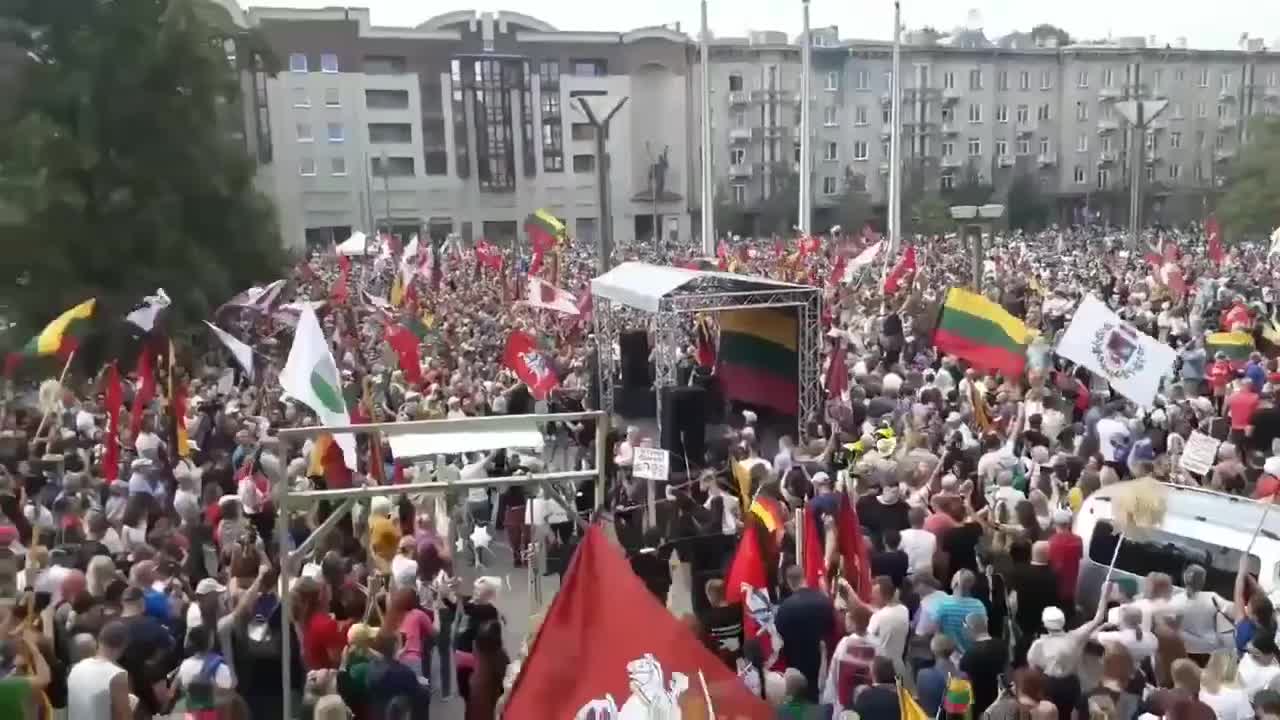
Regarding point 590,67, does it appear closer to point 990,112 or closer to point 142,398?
point 990,112

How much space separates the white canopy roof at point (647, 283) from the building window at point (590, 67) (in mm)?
58593

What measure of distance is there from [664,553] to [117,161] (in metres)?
18.8

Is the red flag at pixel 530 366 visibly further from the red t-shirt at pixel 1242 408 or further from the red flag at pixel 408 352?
the red t-shirt at pixel 1242 408

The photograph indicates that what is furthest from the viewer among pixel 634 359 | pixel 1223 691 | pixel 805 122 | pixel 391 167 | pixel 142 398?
pixel 391 167

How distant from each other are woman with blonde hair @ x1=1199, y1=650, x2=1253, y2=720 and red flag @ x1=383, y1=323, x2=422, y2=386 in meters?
11.4

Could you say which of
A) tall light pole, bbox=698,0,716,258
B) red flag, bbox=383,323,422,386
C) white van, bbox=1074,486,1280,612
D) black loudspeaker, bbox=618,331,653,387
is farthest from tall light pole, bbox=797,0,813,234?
white van, bbox=1074,486,1280,612

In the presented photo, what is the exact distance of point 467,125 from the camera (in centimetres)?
7250

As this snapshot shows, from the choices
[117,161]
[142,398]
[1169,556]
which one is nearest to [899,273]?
[117,161]

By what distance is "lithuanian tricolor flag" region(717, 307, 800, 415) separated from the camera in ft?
53.7

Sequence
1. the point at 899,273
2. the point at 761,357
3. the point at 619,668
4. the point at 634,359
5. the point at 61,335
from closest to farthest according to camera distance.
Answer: the point at 619,668 → the point at 61,335 → the point at 761,357 → the point at 634,359 → the point at 899,273

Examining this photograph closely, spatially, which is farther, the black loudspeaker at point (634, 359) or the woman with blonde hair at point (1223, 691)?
the black loudspeaker at point (634, 359)

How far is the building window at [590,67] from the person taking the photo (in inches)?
2921

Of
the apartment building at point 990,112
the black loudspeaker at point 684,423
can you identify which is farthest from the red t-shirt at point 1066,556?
the apartment building at point 990,112

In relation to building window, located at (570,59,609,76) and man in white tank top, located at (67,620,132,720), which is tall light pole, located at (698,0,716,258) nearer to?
man in white tank top, located at (67,620,132,720)
